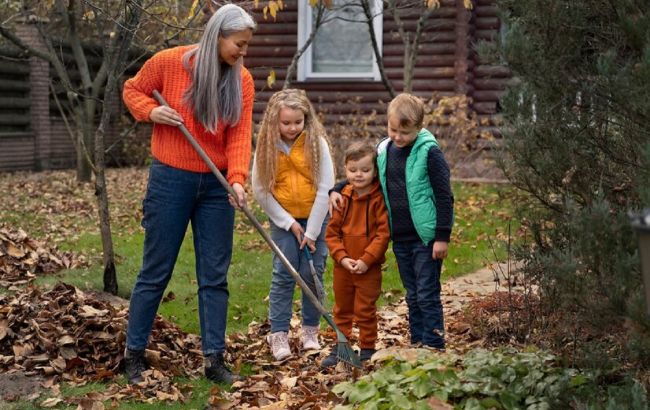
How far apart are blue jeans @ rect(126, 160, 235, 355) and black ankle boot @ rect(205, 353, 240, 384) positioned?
0.04 meters

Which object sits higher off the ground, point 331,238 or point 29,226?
point 331,238

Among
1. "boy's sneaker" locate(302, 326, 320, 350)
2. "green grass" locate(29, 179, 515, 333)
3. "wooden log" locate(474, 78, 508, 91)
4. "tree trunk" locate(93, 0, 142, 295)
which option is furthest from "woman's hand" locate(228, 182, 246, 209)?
"wooden log" locate(474, 78, 508, 91)

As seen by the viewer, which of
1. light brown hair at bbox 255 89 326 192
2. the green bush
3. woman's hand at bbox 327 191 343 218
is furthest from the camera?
light brown hair at bbox 255 89 326 192

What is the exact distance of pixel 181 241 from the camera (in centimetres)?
570

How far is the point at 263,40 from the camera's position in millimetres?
18125

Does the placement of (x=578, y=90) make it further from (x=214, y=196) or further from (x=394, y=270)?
(x=394, y=270)

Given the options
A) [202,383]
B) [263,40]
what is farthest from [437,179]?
[263,40]

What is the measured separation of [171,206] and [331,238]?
3.12 ft

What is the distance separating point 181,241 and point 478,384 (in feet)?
6.25

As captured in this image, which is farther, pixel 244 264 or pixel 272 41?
→ pixel 272 41

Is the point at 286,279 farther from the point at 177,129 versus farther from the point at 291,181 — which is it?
the point at 177,129

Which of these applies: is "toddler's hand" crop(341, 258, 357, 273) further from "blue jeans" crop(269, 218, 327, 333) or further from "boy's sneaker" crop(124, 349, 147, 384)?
"boy's sneaker" crop(124, 349, 147, 384)

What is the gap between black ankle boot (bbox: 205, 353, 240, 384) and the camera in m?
5.73

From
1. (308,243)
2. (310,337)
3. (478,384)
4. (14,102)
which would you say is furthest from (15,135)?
(478,384)
